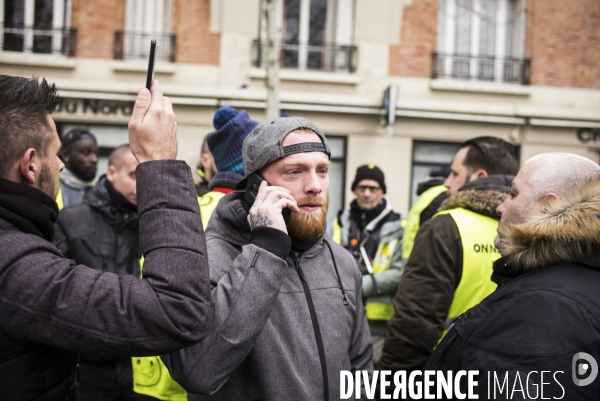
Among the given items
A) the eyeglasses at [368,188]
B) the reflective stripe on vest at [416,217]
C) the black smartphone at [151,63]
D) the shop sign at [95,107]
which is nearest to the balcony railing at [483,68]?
the shop sign at [95,107]

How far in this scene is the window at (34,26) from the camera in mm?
11578

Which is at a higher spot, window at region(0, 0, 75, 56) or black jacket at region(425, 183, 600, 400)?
window at region(0, 0, 75, 56)

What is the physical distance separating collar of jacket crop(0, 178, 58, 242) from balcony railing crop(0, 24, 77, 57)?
10.8 m

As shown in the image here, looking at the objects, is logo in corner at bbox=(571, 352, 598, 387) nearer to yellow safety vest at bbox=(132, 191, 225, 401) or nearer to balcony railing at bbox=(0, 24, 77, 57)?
yellow safety vest at bbox=(132, 191, 225, 401)

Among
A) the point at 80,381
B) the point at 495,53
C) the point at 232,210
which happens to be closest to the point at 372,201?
the point at 80,381

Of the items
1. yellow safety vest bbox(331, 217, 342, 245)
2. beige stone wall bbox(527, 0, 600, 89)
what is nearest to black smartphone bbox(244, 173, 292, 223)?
yellow safety vest bbox(331, 217, 342, 245)

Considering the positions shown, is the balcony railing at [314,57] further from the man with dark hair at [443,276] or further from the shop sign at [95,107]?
the man with dark hair at [443,276]

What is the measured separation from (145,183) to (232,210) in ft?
2.26

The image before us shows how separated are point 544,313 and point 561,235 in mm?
312

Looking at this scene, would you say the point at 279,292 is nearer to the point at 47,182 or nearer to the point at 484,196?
the point at 47,182

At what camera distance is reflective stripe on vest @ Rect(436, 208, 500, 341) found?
328 centimetres

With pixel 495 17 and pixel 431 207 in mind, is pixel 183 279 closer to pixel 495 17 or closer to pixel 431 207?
pixel 431 207

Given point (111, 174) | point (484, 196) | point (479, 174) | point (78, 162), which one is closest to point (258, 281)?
point (484, 196)

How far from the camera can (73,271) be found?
161cm
